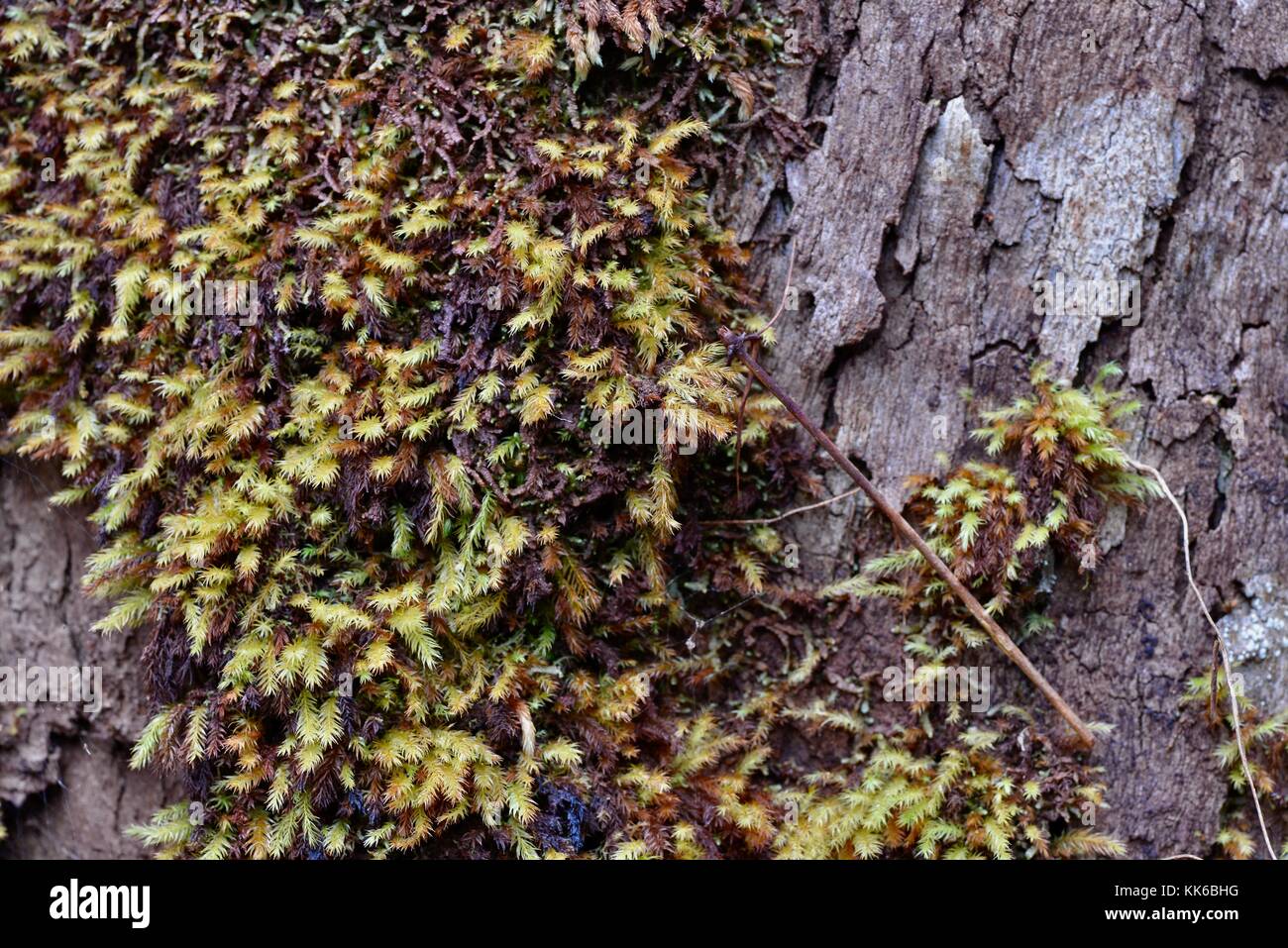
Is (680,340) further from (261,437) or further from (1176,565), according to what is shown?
(1176,565)

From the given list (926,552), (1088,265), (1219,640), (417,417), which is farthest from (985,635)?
(417,417)

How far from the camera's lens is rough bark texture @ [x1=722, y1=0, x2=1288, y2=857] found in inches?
93.5

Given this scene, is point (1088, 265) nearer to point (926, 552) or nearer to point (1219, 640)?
point (926, 552)

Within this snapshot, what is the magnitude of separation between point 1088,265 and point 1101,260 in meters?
0.04

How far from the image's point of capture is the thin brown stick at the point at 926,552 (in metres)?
2.38

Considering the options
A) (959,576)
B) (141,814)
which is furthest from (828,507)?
(141,814)

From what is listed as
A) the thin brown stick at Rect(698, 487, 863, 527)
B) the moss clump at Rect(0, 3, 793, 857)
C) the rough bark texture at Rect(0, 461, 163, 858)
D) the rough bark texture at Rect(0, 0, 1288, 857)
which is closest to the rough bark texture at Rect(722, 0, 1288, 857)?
the rough bark texture at Rect(0, 0, 1288, 857)

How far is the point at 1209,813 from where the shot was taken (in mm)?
2391

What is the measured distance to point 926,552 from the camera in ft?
7.81

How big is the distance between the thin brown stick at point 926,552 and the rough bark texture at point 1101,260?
82 mm

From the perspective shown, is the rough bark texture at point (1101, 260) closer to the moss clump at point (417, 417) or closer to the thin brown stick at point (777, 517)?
the thin brown stick at point (777, 517)

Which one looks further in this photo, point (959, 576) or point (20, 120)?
point (20, 120)

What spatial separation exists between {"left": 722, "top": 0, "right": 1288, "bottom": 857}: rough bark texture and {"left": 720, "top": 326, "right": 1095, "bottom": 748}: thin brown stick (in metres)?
0.08

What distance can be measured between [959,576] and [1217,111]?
155 cm
